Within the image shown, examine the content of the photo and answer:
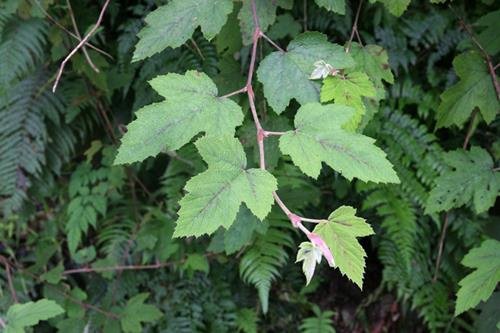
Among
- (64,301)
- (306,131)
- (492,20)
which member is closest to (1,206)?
(64,301)

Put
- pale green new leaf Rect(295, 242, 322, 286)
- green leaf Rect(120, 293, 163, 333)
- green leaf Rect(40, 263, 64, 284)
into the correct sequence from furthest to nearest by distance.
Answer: green leaf Rect(40, 263, 64, 284) → green leaf Rect(120, 293, 163, 333) → pale green new leaf Rect(295, 242, 322, 286)

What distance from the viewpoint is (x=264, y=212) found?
86cm

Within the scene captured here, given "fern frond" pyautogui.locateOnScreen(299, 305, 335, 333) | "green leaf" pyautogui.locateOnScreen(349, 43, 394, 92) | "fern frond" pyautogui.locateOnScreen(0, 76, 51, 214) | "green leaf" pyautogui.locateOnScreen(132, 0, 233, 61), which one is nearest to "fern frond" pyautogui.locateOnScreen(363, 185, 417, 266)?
"fern frond" pyautogui.locateOnScreen(299, 305, 335, 333)

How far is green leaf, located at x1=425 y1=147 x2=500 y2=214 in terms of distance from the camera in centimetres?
147

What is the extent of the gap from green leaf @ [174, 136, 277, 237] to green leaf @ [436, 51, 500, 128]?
815 mm

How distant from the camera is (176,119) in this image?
0.96 metres

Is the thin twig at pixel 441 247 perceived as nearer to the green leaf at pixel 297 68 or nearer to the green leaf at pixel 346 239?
the green leaf at pixel 297 68

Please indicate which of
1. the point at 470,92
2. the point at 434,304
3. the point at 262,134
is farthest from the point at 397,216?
the point at 262,134

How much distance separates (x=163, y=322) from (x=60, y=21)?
4.41 ft

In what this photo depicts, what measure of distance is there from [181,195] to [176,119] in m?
1.28

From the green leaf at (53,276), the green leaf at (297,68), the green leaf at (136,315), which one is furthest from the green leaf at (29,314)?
the green leaf at (297,68)

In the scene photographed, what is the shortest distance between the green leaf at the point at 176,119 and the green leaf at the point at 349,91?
22 cm

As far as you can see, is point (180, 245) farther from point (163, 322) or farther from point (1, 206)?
point (1, 206)

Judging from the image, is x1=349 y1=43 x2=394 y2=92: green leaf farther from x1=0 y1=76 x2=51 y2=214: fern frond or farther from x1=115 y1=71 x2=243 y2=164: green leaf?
x1=0 y1=76 x2=51 y2=214: fern frond
